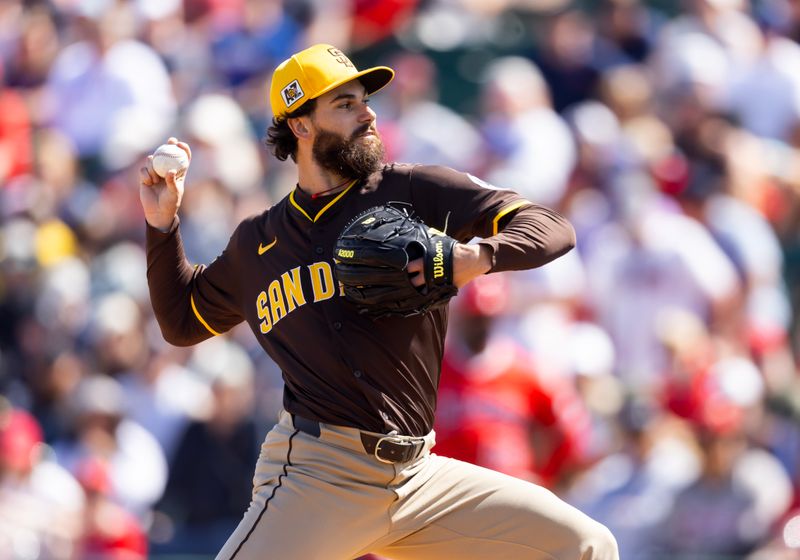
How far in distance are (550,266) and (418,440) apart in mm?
3703

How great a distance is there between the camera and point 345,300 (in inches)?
158

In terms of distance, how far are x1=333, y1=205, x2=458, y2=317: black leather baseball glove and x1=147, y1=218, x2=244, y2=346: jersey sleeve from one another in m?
0.70

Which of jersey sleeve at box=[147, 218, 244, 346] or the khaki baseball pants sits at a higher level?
jersey sleeve at box=[147, 218, 244, 346]

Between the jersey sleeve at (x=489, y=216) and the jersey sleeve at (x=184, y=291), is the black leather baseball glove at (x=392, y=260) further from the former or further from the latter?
the jersey sleeve at (x=184, y=291)

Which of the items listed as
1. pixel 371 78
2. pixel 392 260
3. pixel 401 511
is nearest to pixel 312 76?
pixel 371 78

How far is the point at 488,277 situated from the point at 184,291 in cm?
191

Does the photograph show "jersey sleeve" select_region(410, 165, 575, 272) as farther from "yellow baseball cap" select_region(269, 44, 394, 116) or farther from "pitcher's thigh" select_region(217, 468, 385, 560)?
"pitcher's thigh" select_region(217, 468, 385, 560)

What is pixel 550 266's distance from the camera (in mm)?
7543

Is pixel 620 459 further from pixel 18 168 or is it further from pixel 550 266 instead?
pixel 18 168

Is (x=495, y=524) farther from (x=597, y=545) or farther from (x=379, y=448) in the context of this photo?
(x=379, y=448)

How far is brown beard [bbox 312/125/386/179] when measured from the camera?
416 centimetres

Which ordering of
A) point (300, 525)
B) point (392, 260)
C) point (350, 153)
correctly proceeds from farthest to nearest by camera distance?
point (350, 153)
point (300, 525)
point (392, 260)

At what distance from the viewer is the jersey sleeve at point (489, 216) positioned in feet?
12.3

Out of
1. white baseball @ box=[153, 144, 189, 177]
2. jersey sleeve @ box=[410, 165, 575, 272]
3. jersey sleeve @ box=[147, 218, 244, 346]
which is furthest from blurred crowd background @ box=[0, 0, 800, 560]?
white baseball @ box=[153, 144, 189, 177]
